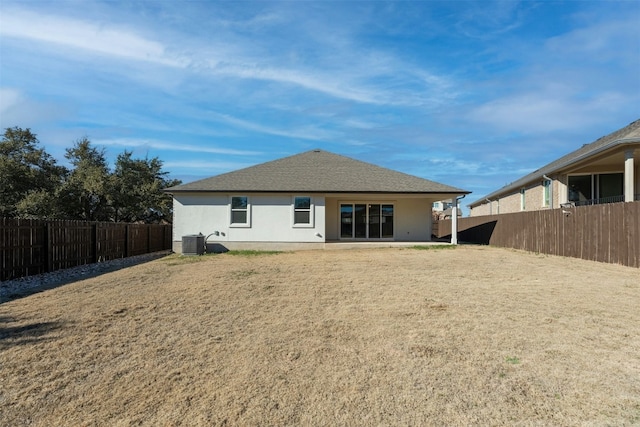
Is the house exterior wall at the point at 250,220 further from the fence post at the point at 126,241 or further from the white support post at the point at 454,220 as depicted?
the white support post at the point at 454,220

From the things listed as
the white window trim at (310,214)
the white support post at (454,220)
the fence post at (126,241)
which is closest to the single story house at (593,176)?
the white support post at (454,220)

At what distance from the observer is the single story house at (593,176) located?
14355mm

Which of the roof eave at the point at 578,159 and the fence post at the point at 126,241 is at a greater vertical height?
the roof eave at the point at 578,159

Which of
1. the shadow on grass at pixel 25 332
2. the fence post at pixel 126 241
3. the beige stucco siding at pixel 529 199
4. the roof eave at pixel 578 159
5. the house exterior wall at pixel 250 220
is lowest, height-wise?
the shadow on grass at pixel 25 332

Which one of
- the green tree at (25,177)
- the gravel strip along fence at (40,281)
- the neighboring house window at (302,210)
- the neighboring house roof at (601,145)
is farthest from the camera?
the green tree at (25,177)

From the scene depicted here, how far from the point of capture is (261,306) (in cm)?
698

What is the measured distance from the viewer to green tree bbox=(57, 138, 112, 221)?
85.5ft

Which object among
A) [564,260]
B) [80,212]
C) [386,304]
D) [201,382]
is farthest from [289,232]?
[80,212]

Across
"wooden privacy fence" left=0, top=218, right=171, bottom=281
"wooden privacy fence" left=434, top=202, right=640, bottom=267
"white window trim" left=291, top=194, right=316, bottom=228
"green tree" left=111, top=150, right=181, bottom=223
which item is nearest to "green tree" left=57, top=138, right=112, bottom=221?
"green tree" left=111, top=150, right=181, bottom=223

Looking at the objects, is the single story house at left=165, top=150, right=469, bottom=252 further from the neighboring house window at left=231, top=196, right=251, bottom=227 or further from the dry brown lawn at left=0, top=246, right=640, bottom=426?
the dry brown lawn at left=0, top=246, right=640, bottom=426

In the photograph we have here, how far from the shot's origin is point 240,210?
18859 mm

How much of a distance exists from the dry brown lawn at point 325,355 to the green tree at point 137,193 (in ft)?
71.5

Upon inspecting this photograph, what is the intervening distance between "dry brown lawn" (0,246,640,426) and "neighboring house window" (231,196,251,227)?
10.3 metres

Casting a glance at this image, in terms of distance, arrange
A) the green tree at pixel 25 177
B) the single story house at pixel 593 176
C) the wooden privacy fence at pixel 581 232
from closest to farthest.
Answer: the wooden privacy fence at pixel 581 232, the single story house at pixel 593 176, the green tree at pixel 25 177
